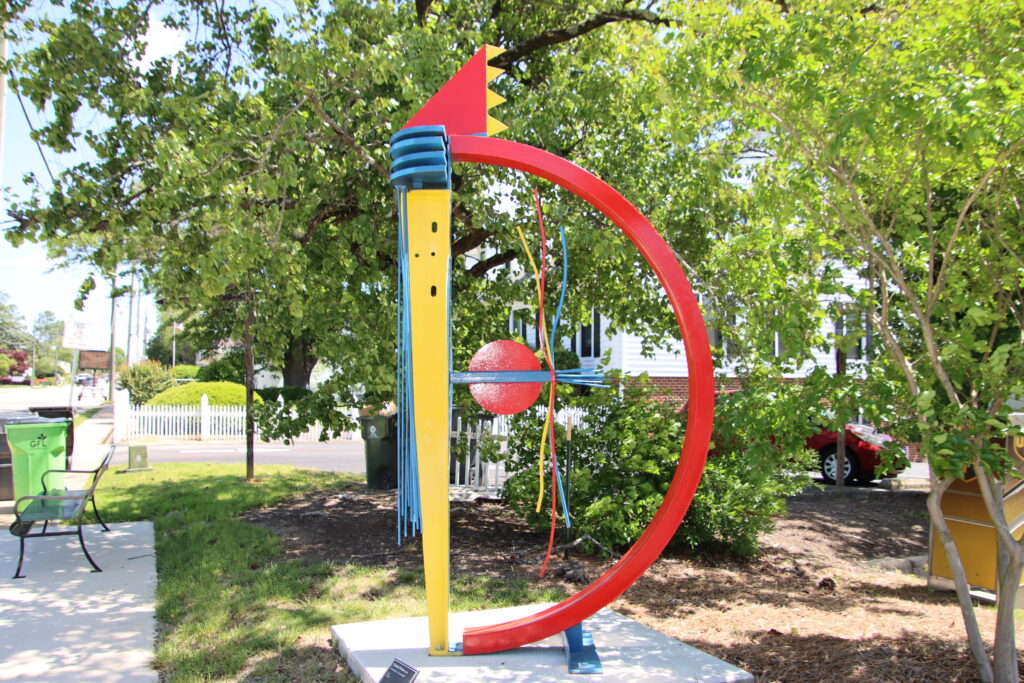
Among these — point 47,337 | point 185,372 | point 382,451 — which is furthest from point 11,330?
point 382,451

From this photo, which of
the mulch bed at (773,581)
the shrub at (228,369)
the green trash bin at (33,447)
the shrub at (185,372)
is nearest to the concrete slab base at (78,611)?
the green trash bin at (33,447)

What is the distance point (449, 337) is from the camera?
392 cm

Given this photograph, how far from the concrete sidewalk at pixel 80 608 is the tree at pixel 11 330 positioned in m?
120

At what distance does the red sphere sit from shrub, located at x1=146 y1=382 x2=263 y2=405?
63.2 feet

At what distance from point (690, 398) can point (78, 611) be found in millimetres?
4428

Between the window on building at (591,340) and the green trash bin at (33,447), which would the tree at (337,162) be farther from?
the window on building at (591,340)


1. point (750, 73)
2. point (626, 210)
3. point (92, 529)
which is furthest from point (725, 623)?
point (92, 529)

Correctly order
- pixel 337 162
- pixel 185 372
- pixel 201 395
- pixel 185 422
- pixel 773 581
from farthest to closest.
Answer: pixel 185 372
pixel 201 395
pixel 185 422
pixel 337 162
pixel 773 581

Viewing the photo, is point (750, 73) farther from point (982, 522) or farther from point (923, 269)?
point (982, 522)

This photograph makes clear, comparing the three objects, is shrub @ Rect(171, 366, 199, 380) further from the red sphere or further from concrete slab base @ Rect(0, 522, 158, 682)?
the red sphere

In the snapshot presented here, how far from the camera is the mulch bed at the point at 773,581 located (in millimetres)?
4305

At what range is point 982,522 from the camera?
235 inches

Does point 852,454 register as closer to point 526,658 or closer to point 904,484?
point 904,484

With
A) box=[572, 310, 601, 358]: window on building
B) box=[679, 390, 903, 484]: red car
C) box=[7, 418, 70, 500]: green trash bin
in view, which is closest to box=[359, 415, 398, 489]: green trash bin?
box=[7, 418, 70, 500]: green trash bin
